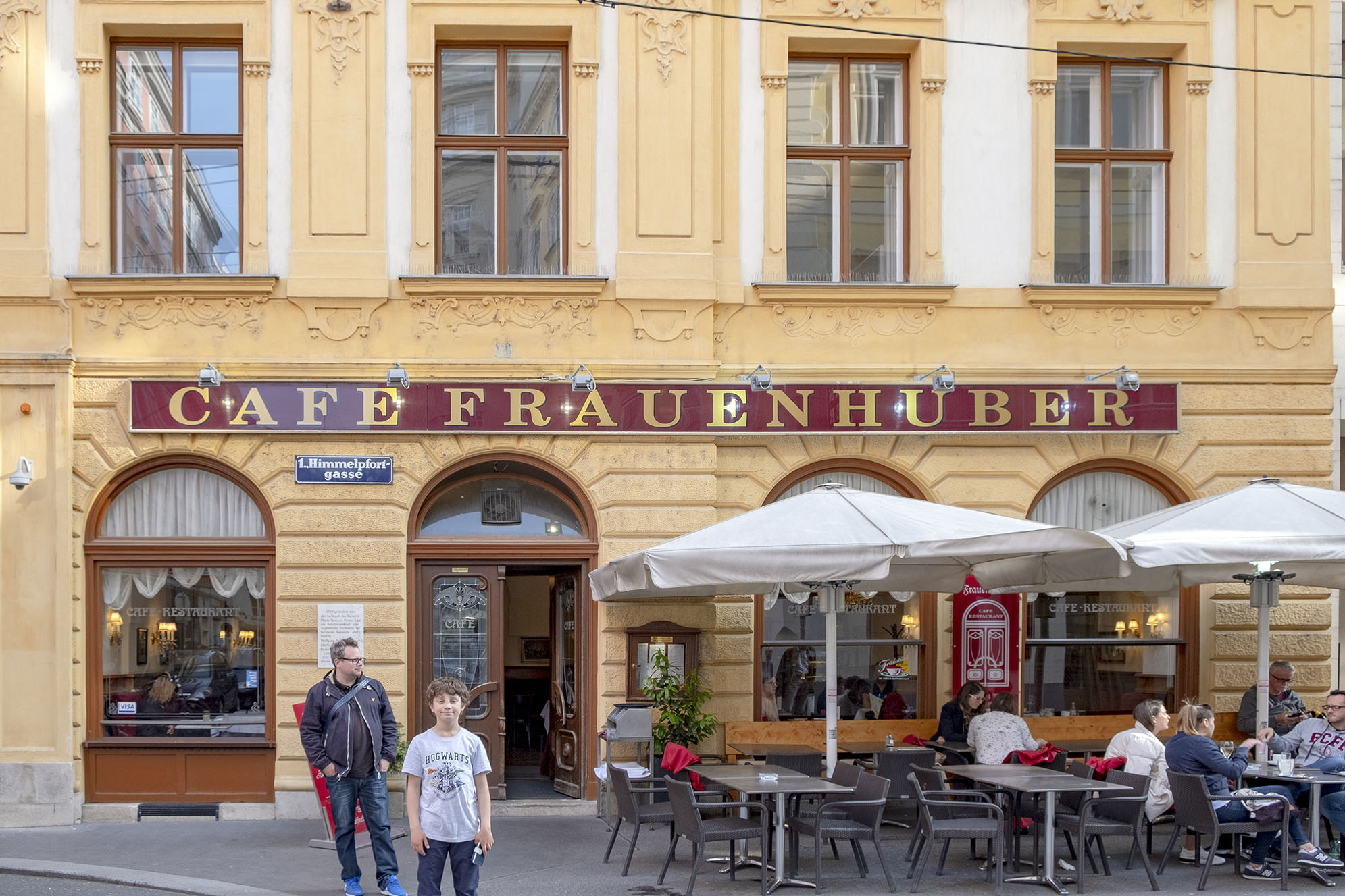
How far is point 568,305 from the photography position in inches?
538

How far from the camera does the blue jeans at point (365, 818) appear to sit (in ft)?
31.3

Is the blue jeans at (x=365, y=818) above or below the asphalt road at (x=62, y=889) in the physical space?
above

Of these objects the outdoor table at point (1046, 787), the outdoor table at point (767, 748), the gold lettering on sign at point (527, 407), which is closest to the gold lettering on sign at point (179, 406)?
the gold lettering on sign at point (527, 407)

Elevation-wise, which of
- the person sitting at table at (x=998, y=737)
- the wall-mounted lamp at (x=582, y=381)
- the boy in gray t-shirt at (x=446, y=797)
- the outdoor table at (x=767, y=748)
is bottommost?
the outdoor table at (x=767, y=748)

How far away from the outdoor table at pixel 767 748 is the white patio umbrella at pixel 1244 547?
235 centimetres

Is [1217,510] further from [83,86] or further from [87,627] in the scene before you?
[83,86]

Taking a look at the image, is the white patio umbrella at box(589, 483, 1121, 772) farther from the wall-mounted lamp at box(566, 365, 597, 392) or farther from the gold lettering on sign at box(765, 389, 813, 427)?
the gold lettering on sign at box(765, 389, 813, 427)

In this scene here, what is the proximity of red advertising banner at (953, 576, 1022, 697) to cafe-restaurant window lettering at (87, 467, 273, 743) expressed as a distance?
6762 millimetres

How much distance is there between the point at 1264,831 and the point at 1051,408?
192 inches

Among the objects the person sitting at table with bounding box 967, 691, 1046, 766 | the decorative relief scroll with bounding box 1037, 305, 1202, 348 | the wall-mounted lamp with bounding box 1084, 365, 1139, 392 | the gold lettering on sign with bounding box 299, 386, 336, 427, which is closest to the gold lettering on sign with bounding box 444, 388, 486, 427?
the gold lettering on sign with bounding box 299, 386, 336, 427

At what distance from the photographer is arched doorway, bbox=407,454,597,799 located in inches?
535

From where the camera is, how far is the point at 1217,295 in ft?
46.5

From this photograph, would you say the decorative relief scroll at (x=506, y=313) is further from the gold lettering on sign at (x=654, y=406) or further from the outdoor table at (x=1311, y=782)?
the outdoor table at (x=1311, y=782)

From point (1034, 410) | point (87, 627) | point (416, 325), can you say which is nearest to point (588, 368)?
point (416, 325)
